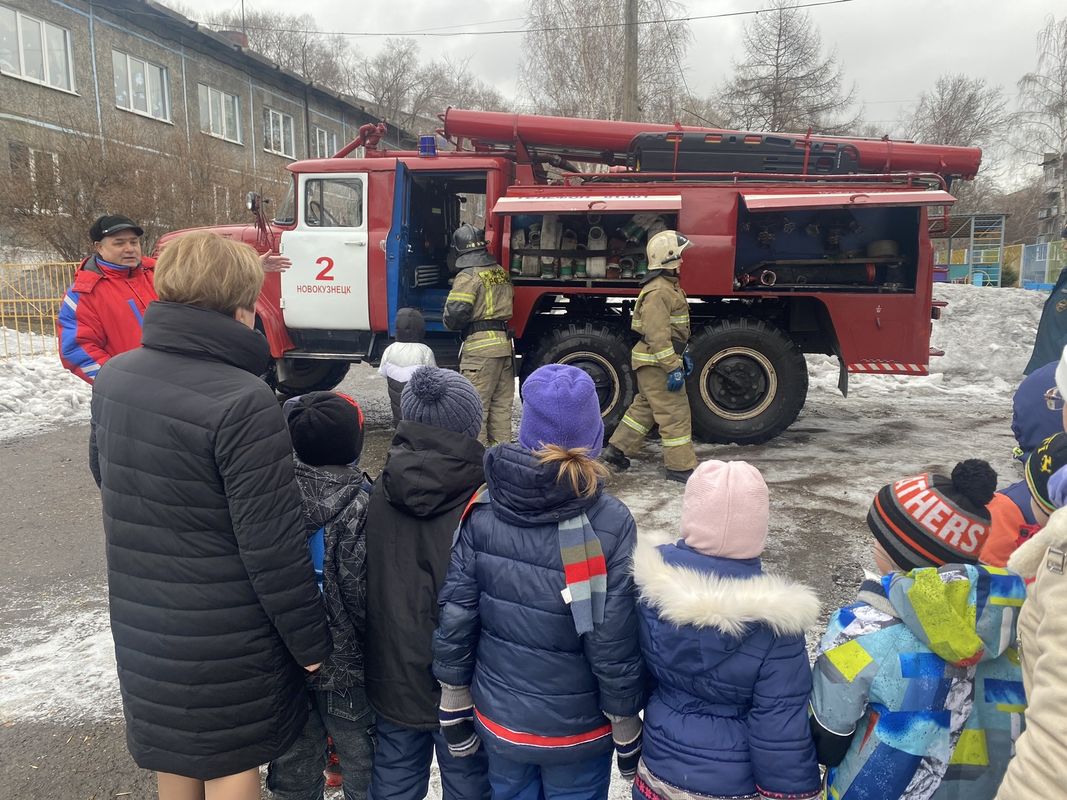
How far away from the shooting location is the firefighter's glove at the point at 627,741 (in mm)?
1738

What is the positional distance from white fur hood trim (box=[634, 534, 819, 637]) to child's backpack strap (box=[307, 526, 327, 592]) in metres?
0.88

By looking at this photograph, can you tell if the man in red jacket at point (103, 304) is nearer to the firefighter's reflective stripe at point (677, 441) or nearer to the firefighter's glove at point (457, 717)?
the firefighter's glove at point (457, 717)

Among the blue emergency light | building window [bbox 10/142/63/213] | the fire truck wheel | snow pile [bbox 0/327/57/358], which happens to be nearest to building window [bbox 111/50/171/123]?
building window [bbox 10/142/63/213]

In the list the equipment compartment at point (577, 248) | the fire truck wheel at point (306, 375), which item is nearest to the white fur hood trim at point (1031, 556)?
the equipment compartment at point (577, 248)

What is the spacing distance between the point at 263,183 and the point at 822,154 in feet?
53.6

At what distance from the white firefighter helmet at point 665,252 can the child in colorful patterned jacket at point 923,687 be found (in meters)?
4.01

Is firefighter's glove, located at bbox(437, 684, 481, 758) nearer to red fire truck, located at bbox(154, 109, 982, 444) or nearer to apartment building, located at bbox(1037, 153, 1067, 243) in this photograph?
red fire truck, located at bbox(154, 109, 982, 444)

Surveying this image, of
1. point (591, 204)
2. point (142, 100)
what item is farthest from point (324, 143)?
point (591, 204)

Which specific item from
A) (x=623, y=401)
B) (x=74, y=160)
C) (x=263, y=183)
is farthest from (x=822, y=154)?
(x=263, y=183)

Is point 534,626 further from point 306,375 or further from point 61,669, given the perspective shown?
point 306,375

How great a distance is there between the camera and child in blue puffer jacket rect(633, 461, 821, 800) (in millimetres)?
1515

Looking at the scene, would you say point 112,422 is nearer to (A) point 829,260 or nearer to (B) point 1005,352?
(A) point 829,260

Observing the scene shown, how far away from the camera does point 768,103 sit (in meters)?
19.9

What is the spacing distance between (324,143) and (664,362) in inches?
1168
